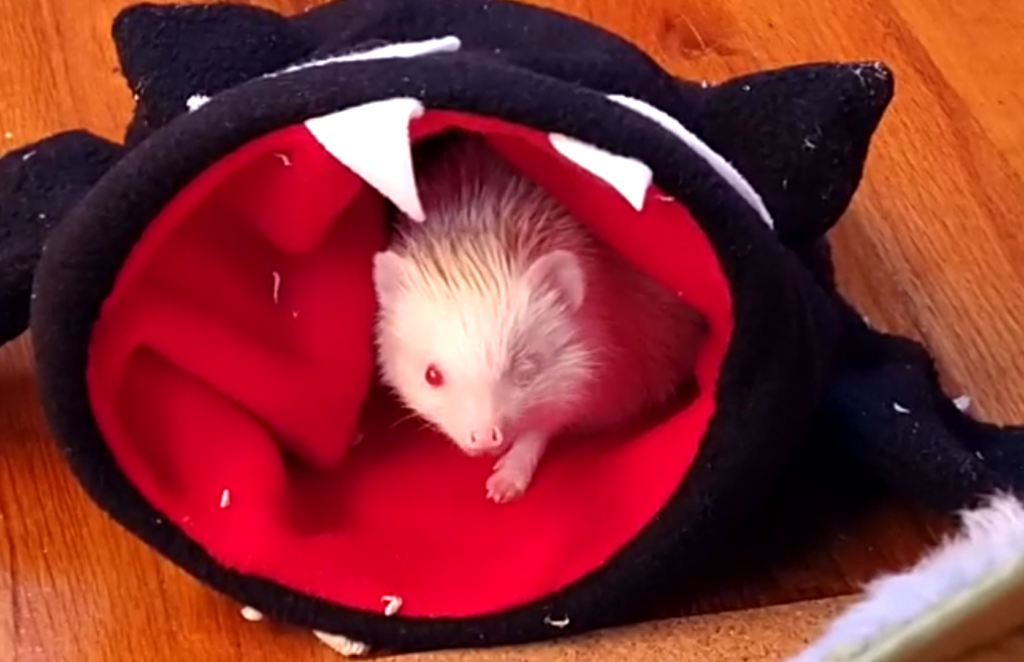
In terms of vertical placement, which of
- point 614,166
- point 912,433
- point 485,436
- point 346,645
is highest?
point 614,166

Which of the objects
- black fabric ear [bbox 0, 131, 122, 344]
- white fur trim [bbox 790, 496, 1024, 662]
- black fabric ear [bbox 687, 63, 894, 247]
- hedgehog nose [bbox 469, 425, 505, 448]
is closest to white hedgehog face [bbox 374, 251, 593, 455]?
hedgehog nose [bbox 469, 425, 505, 448]

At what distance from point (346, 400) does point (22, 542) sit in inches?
9.5

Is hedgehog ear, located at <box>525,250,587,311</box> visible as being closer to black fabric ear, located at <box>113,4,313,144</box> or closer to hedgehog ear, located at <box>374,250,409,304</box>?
hedgehog ear, located at <box>374,250,409,304</box>

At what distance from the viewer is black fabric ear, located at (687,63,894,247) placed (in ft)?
3.63

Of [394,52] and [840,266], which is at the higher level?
[394,52]

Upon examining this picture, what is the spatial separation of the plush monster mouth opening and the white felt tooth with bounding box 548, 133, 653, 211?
7cm

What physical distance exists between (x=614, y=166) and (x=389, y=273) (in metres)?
0.26

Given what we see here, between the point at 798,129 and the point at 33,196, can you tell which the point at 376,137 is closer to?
the point at 798,129

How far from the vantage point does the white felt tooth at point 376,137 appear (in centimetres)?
94

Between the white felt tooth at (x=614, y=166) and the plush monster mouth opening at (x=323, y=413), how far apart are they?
7cm

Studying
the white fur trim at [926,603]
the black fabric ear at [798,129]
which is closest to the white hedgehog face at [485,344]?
the black fabric ear at [798,129]

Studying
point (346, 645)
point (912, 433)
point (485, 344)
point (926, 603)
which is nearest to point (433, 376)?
point (485, 344)

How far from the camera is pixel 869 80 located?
43.8 inches

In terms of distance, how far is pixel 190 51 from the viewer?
117 cm
